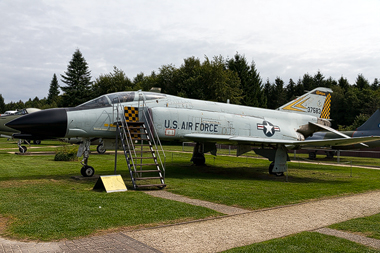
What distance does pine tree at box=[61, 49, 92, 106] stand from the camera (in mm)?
52344

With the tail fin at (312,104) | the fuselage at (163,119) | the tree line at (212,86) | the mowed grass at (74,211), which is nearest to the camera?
the mowed grass at (74,211)

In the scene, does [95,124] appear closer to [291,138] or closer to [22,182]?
[22,182]

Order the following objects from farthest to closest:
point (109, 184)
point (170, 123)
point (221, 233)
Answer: point (170, 123), point (109, 184), point (221, 233)

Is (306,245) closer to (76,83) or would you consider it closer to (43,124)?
(43,124)

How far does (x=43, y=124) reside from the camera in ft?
32.9

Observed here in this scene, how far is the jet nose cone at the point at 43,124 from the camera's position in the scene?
32.4 ft

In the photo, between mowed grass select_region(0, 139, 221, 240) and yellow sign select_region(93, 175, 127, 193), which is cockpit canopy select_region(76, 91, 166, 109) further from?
yellow sign select_region(93, 175, 127, 193)

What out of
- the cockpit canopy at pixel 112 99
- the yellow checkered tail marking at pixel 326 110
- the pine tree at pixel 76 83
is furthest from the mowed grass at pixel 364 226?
the pine tree at pixel 76 83

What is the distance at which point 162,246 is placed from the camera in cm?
464

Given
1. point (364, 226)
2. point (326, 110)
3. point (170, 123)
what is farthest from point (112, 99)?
point (326, 110)

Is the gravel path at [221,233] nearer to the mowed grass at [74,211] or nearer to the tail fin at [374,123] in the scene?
the mowed grass at [74,211]

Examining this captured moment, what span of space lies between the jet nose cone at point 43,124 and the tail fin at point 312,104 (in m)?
12.0

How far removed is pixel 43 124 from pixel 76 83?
1935 inches

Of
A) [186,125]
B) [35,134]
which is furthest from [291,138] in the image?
[35,134]
